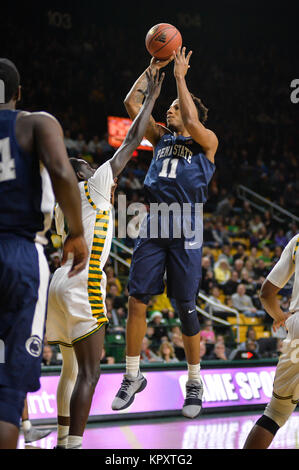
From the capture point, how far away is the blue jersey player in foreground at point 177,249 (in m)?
4.98

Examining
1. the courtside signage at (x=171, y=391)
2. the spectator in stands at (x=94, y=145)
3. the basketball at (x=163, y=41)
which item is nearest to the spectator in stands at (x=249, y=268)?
the courtside signage at (x=171, y=391)

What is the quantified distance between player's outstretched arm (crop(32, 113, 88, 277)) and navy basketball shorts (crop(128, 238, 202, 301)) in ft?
5.82

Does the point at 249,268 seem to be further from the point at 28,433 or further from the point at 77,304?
the point at 77,304

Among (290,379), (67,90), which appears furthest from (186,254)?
(67,90)

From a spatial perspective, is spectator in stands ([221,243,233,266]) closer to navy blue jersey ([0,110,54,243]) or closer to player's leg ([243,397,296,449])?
player's leg ([243,397,296,449])

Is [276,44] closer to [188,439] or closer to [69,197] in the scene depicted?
[188,439]

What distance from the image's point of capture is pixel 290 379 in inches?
167

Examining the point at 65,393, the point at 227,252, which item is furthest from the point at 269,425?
the point at 227,252

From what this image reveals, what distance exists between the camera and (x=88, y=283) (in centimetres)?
458

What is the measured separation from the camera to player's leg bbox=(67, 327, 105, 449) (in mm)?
4234

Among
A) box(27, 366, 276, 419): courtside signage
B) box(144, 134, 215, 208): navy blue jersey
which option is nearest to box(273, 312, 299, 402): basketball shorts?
box(144, 134, 215, 208): navy blue jersey

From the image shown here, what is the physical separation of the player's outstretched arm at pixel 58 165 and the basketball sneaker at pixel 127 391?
1904mm

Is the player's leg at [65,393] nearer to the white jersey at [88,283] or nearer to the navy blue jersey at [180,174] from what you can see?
the white jersey at [88,283]
